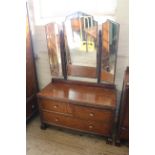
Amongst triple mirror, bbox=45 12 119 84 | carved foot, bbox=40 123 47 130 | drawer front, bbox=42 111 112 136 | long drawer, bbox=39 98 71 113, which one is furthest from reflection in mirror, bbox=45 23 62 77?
carved foot, bbox=40 123 47 130

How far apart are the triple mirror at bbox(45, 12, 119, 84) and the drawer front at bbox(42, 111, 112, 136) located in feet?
1.64

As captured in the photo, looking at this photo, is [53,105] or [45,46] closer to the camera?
[53,105]

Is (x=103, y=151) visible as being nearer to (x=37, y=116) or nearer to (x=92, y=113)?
(x=92, y=113)

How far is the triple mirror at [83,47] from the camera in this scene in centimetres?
181

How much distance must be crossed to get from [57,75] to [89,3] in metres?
0.93

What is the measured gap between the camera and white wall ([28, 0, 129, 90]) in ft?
5.70

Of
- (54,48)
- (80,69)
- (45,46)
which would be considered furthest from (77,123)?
(45,46)

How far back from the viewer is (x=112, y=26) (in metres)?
1.73

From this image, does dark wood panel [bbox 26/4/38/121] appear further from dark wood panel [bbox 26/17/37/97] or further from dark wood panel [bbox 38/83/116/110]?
dark wood panel [bbox 38/83/116/110]

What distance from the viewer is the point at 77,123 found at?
76.2 inches

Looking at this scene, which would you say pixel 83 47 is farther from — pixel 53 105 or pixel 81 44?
pixel 53 105

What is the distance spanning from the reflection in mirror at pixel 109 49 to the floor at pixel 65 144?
725mm

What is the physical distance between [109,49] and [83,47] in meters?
0.30
